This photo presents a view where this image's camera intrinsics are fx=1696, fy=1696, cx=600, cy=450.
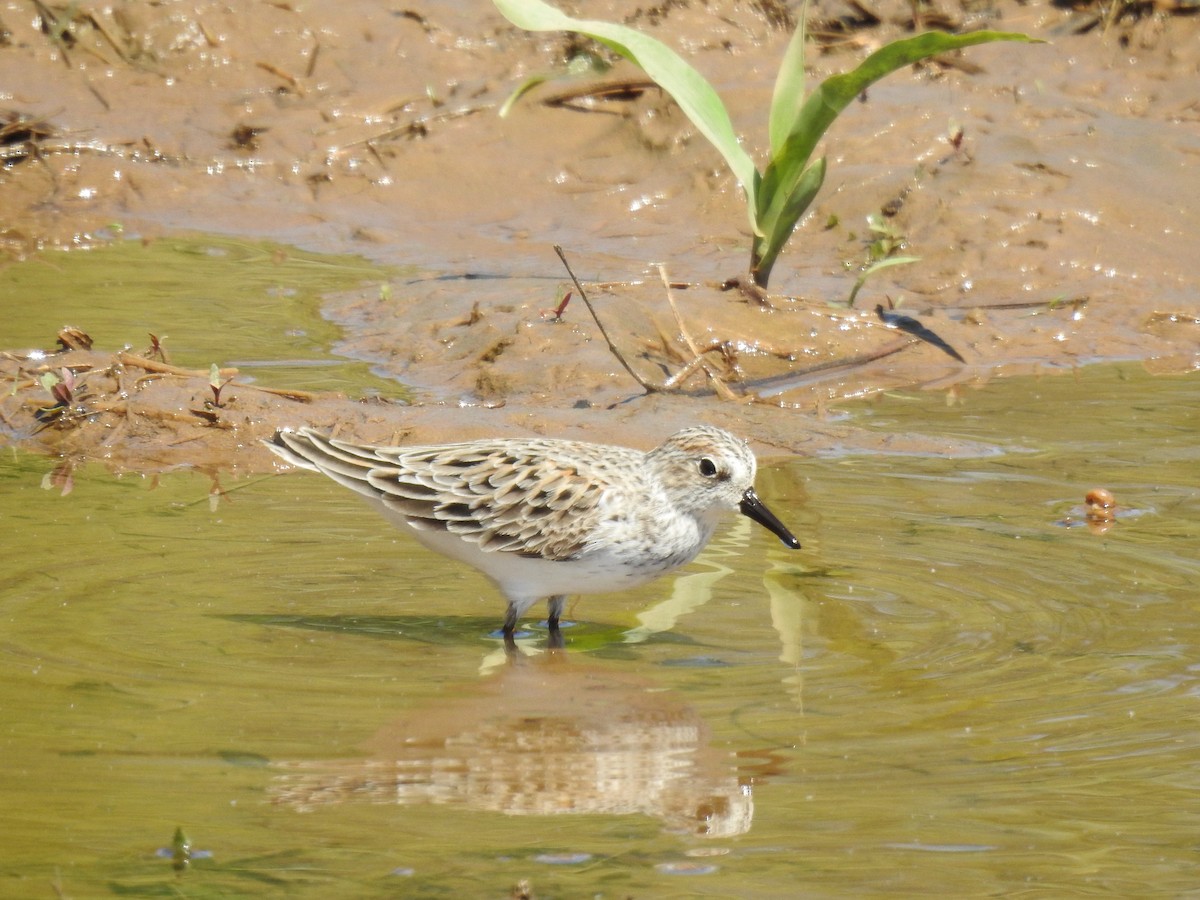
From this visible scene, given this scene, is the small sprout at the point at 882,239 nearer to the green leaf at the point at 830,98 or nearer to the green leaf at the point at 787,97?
the green leaf at the point at 830,98

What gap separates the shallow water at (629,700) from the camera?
4.62 m

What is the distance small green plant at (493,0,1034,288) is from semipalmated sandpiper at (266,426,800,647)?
3.54 metres

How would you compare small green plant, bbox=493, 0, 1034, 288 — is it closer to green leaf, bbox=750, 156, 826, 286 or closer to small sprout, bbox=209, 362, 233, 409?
green leaf, bbox=750, 156, 826, 286

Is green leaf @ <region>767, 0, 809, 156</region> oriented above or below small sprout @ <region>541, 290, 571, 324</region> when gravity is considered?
above

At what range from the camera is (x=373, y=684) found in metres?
6.14

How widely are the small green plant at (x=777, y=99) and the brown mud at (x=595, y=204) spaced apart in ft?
2.61

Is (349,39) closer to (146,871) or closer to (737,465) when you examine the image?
(737,465)

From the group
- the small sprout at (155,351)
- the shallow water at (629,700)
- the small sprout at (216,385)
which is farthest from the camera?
the small sprout at (155,351)

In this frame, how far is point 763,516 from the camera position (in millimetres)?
7102

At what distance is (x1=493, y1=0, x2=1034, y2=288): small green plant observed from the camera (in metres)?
9.92

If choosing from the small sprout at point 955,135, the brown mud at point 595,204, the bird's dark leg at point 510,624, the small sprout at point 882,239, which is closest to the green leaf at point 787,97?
the brown mud at point 595,204

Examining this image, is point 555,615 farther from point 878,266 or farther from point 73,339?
point 878,266

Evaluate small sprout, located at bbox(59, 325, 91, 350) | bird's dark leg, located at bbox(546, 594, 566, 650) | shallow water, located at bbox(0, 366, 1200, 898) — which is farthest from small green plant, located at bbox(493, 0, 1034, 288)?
bird's dark leg, located at bbox(546, 594, 566, 650)

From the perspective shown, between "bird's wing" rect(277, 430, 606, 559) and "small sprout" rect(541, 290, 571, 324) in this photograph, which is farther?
"small sprout" rect(541, 290, 571, 324)
